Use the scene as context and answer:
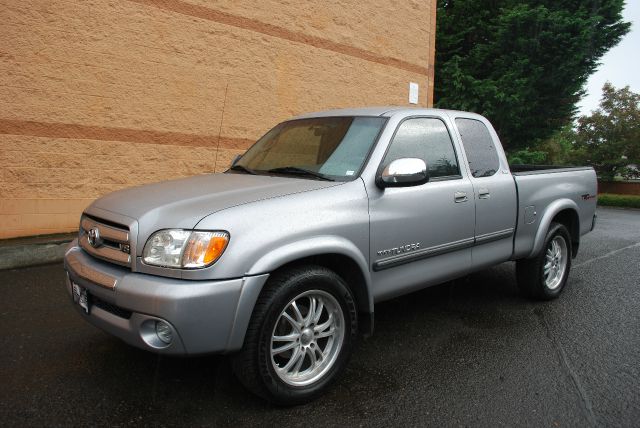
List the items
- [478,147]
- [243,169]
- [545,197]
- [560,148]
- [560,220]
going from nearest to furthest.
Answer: [243,169] → [478,147] → [545,197] → [560,220] → [560,148]

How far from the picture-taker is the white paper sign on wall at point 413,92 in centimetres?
1188

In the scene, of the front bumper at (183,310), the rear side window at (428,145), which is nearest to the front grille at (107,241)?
the front bumper at (183,310)

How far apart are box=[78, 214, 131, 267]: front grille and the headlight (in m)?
0.19

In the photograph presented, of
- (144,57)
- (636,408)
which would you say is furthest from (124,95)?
(636,408)

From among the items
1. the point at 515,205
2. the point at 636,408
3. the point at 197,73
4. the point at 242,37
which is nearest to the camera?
the point at 636,408

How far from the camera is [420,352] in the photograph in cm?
347

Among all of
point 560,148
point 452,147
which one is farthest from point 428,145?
point 560,148

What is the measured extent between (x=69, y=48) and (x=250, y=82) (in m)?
2.94

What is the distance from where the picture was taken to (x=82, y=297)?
2.78 meters

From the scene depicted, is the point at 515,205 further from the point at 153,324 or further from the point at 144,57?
the point at 144,57

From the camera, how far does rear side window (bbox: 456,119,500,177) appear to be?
4004 millimetres

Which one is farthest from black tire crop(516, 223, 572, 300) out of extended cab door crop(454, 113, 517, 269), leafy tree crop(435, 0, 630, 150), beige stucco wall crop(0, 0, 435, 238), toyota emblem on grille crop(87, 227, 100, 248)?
leafy tree crop(435, 0, 630, 150)

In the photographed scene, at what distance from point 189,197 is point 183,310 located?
2.47ft

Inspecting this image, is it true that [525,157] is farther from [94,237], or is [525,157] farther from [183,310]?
[183,310]
